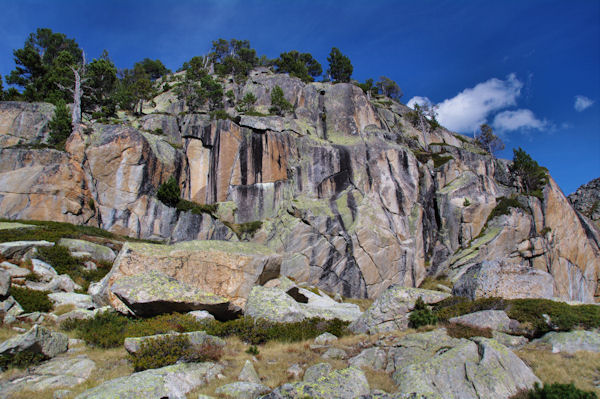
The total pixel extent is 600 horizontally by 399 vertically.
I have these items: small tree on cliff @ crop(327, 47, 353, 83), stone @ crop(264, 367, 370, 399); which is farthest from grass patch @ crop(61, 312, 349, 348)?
small tree on cliff @ crop(327, 47, 353, 83)

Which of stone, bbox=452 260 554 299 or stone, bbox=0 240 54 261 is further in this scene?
stone, bbox=0 240 54 261

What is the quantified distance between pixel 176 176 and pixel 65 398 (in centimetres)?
3981

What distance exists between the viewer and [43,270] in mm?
→ 18656

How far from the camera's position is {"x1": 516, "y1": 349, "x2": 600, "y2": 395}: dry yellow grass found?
27.2 ft

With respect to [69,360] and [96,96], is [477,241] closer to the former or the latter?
[69,360]

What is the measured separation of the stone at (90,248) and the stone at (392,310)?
19060 millimetres

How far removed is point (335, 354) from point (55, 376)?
27.2ft

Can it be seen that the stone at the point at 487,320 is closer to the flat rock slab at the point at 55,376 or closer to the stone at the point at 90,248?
the flat rock slab at the point at 55,376

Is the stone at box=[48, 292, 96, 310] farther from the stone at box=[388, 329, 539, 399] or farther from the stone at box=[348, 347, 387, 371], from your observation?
the stone at box=[388, 329, 539, 399]

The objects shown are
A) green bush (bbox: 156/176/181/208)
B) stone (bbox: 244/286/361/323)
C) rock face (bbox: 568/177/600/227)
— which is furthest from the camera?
rock face (bbox: 568/177/600/227)

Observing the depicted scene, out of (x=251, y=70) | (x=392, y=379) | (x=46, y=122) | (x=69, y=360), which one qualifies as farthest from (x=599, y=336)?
(x=251, y=70)

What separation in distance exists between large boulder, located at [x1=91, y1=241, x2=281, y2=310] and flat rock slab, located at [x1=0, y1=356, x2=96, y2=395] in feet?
19.7

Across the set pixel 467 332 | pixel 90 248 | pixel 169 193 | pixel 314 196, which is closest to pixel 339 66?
pixel 314 196

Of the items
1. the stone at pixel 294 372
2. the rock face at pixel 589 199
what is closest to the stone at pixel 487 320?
the stone at pixel 294 372
